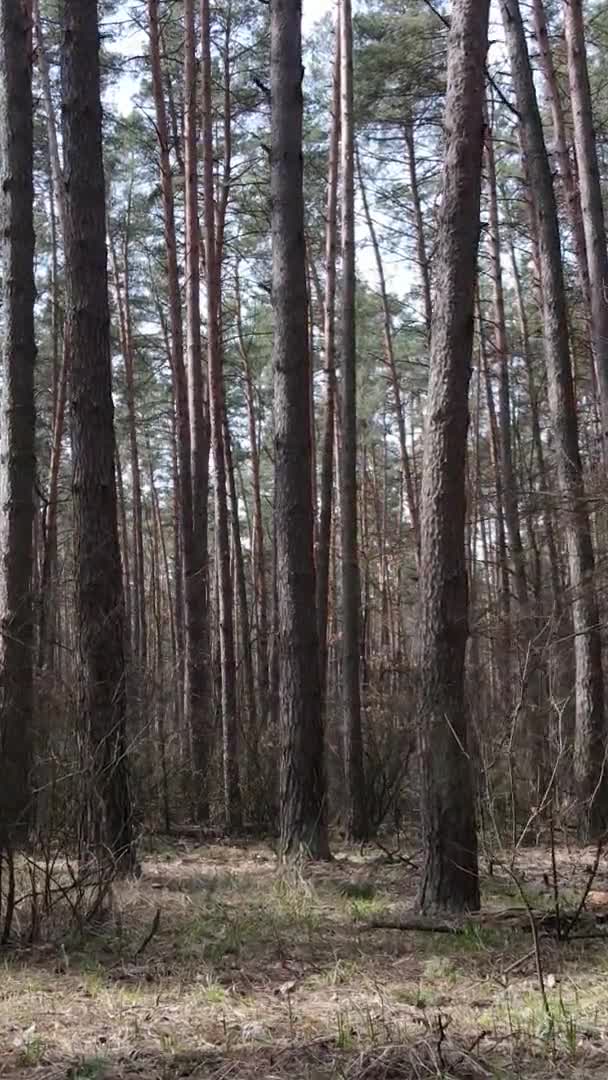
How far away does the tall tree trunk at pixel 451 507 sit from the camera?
5730 millimetres

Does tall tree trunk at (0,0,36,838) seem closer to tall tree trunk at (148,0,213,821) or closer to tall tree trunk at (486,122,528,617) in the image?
tall tree trunk at (148,0,213,821)

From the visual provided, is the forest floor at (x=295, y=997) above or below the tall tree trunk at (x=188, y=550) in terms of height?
below

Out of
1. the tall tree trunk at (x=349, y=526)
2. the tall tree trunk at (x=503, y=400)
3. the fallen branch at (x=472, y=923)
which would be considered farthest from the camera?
the tall tree trunk at (x=503, y=400)

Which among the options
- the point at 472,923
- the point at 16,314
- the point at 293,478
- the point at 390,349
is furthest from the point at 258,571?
the point at 472,923

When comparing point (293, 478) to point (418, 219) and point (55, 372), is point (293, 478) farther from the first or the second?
point (418, 219)

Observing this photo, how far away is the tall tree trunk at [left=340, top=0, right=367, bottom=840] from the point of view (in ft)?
31.2

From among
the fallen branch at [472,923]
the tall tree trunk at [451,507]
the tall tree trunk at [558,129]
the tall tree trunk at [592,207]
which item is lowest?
the fallen branch at [472,923]

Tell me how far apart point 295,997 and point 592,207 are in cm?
869

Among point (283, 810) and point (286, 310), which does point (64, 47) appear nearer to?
point (286, 310)

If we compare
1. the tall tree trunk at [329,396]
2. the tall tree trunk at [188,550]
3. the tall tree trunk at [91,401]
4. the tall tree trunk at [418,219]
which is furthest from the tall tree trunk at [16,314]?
the tall tree trunk at [418,219]

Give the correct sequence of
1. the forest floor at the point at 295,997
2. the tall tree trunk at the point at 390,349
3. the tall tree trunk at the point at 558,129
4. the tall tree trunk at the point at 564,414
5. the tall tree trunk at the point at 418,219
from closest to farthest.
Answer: the forest floor at the point at 295,997, the tall tree trunk at the point at 564,414, the tall tree trunk at the point at 558,129, the tall tree trunk at the point at 418,219, the tall tree trunk at the point at 390,349

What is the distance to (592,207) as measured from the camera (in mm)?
10336

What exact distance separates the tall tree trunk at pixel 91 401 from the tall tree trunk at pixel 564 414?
14.0 feet

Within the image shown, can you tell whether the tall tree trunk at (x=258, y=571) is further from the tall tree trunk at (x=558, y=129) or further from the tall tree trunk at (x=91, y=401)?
the tall tree trunk at (x=91, y=401)
